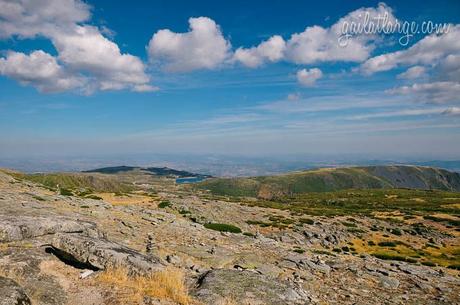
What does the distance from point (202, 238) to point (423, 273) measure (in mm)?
16165

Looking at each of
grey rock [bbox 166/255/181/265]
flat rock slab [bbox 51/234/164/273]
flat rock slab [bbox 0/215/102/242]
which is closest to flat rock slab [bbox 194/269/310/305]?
flat rock slab [bbox 51/234/164/273]

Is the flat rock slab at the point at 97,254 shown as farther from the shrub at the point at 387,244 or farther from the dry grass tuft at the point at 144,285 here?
the shrub at the point at 387,244

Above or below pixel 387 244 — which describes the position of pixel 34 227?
above

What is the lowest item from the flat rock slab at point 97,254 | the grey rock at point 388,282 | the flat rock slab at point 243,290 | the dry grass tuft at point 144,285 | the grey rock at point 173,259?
the grey rock at point 388,282

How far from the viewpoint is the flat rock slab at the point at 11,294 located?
875 cm

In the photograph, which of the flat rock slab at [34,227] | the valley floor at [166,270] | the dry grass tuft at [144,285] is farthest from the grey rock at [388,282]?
the flat rock slab at [34,227]

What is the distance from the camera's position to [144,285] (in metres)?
11.6

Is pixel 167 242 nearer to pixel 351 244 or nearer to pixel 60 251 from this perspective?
pixel 60 251

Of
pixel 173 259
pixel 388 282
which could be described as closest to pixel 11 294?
pixel 173 259

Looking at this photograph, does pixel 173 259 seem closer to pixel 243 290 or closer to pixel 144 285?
pixel 243 290

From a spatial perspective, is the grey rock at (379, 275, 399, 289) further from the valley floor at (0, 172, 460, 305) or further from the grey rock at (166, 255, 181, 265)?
the grey rock at (166, 255, 181, 265)

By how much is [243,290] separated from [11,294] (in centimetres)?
792

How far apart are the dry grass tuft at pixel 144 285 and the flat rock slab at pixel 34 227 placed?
609cm

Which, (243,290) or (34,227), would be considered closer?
(243,290)
